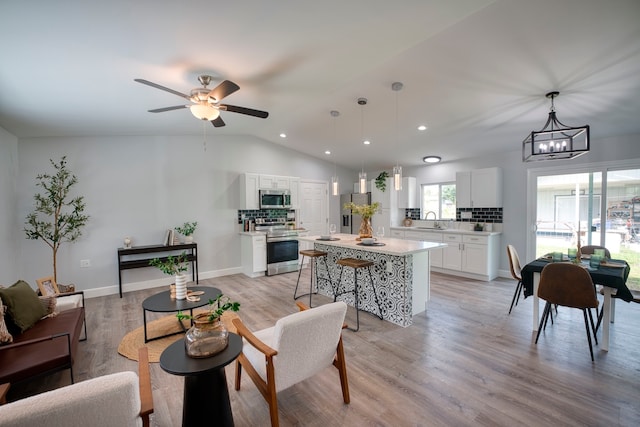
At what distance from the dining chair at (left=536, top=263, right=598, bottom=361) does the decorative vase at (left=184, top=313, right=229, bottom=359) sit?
3.09 metres

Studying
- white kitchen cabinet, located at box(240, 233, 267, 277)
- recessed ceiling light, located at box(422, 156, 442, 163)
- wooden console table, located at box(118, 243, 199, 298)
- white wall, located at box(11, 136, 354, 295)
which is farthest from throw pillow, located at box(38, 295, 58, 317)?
recessed ceiling light, located at box(422, 156, 442, 163)

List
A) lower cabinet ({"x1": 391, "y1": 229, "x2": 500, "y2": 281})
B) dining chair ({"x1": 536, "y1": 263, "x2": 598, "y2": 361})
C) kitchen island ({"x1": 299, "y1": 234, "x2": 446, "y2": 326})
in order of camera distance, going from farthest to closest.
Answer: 1. lower cabinet ({"x1": 391, "y1": 229, "x2": 500, "y2": 281})
2. kitchen island ({"x1": 299, "y1": 234, "x2": 446, "y2": 326})
3. dining chair ({"x1": 536, "y1": 263, "x2": 598, "y2": 361})

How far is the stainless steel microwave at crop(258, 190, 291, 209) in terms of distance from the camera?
20.6 feet

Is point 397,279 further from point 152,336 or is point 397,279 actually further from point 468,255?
point 152,336

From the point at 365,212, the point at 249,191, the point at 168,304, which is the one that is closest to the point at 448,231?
the point at 365,212

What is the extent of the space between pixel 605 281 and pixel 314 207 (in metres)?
5.60

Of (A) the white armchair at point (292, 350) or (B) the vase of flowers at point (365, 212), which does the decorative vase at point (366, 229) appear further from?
(A) the white armchair at point (292, 350)

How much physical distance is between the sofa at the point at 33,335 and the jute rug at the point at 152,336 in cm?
48

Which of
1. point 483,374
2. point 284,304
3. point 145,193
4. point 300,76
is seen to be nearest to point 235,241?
point 145,193

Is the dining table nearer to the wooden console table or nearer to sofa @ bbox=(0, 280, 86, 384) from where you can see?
sofa @ bbox=(0, 280, 86, 384)

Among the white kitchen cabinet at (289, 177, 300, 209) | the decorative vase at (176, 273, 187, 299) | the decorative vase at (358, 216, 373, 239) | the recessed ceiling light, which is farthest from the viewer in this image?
the white kitchen cabinet at (289, 177, 300, 209)

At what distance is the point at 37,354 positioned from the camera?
212cm

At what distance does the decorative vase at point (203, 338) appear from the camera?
1.70 m

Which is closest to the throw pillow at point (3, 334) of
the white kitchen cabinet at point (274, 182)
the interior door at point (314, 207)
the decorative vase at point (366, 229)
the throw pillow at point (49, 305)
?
the throw pillow at point (49, 305)
